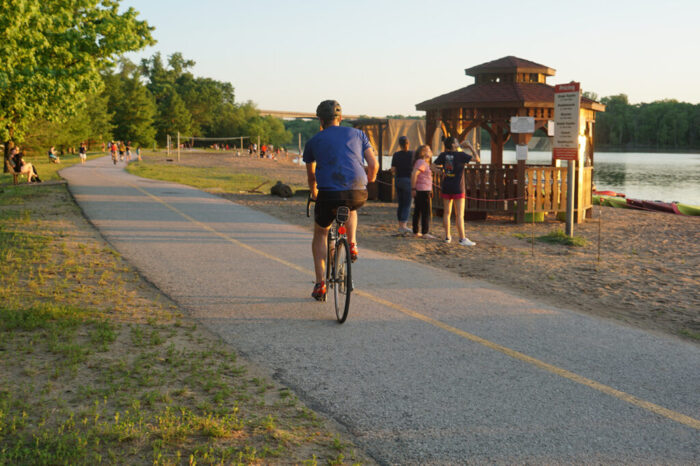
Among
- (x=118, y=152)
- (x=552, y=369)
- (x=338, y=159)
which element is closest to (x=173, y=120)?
(x=118, y=152)

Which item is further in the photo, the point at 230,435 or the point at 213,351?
the point at 213,351

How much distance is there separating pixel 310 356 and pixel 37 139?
63.0m

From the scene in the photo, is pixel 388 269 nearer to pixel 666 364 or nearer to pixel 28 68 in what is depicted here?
pixel 666 364

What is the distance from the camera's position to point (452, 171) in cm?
1284

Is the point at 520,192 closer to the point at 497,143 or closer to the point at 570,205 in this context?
the point at 570,205

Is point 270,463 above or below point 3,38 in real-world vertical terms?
below

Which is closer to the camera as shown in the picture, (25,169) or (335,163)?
(335,163)

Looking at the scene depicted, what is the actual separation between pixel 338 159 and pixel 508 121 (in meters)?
12.7

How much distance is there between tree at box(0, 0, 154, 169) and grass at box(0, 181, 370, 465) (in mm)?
9013

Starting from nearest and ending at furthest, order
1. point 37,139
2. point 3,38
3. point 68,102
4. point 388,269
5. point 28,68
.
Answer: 1. point 388,269
2. point 3,38
3. point 28,68
4. point 68,102
5. point 37,139

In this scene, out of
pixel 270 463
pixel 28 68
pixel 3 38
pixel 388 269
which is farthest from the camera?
pixel 28 68

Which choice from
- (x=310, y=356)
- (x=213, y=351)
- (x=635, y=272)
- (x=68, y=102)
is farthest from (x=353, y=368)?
(x=68, y=102)

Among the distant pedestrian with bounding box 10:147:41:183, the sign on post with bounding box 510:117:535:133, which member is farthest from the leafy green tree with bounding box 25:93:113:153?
the sign on post with bounding box 510:117:535:133

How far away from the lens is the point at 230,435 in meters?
3.85
